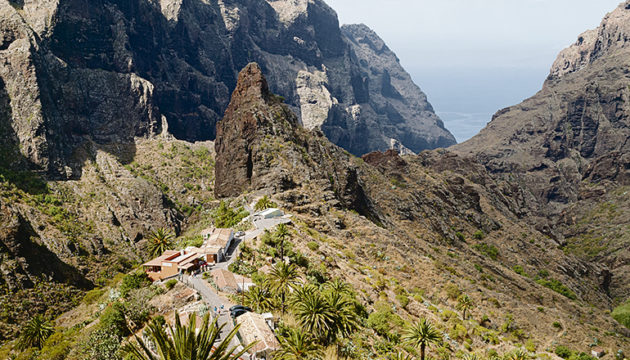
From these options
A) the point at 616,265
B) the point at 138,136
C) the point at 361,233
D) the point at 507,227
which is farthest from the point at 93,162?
the point at 616,265

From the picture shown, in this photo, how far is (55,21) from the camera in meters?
169

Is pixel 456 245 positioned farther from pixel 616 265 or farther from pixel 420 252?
pixel 616 265

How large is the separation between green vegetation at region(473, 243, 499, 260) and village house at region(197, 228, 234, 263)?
8715 cm

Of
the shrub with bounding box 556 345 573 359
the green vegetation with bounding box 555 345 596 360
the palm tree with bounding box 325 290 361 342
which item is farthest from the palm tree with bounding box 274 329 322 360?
the shrub with bounding box 556 345 573 359

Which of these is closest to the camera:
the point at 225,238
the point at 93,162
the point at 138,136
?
the point at 225,238

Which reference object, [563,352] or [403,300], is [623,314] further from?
[403,300]

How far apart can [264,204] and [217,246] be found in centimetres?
2358

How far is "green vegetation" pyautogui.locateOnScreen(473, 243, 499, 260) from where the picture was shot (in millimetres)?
120238

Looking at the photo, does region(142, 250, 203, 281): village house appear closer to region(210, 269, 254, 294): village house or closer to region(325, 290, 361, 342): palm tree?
region(210, 269, 254, 294): village house

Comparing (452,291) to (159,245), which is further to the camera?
(452,291)

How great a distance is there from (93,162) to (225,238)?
124993mm

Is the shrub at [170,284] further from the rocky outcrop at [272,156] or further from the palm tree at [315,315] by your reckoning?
the rocky outcrop at [272,156]

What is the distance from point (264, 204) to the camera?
76.7 metres

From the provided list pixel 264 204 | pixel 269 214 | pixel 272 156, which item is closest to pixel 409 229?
pixel 272 156
